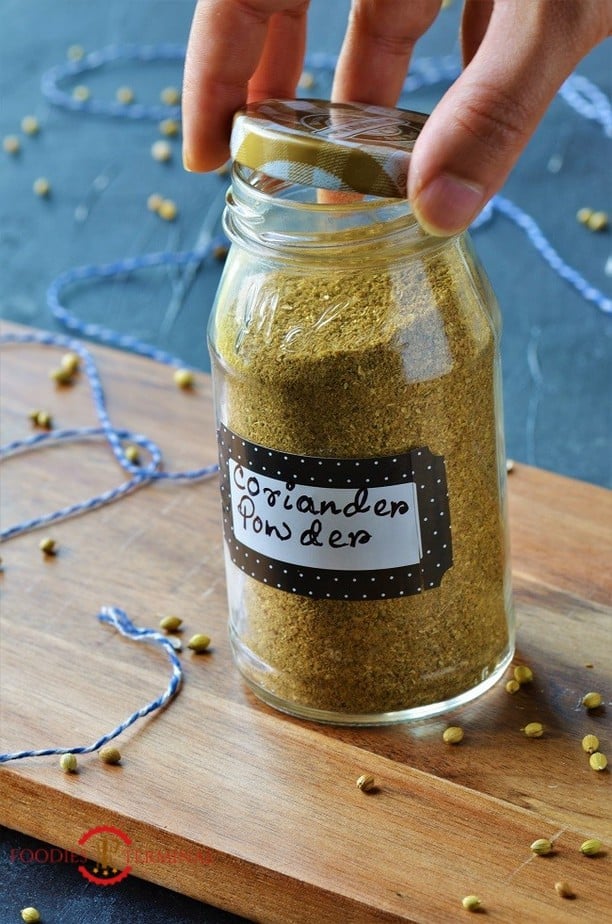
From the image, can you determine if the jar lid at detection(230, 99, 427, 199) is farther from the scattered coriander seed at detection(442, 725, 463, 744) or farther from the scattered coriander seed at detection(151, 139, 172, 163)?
the scattered coriander seed at detection(151, 139, 172, 163)

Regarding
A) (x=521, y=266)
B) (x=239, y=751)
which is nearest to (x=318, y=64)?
(x=521, y=266)

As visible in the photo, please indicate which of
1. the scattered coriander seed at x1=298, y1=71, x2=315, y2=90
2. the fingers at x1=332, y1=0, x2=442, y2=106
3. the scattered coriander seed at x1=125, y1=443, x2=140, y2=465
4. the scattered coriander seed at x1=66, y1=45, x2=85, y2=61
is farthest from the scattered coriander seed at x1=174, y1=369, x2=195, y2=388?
the scattered coriander seed at x1=66, y1=45, x2=85, y2=61

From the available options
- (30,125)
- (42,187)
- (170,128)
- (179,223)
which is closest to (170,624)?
(179,223)

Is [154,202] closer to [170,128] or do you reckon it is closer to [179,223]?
[179,223]

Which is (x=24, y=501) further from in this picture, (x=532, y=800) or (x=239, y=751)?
(x=532, y=800)

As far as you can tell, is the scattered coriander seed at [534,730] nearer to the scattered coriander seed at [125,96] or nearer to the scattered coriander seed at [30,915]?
the scattered coriander seed at [30,915]

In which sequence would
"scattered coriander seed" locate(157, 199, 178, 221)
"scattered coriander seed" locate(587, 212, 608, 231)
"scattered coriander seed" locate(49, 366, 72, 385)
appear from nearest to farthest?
"scattered coriander seed" locate(49, 366, 72, 385) < "scattered coriander seed" locate(587, 212, 608, 231) < "scattered coriander seed" locate(157, 199, 178, 221)
